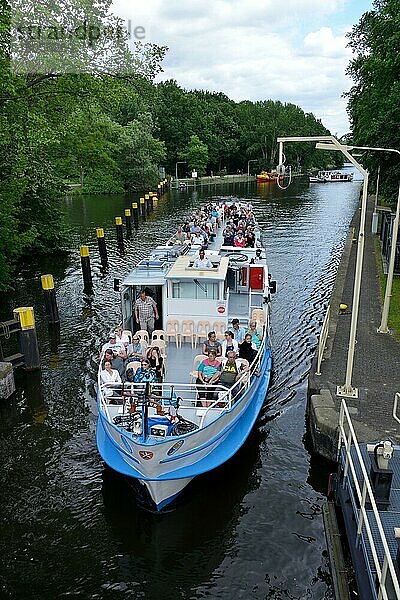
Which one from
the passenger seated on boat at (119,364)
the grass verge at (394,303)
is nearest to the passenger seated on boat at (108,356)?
the passenger seated on boat at (119,364)

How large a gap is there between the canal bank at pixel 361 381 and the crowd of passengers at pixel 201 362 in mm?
2022

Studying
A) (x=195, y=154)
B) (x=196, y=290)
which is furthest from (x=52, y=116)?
(x=195, y=154)

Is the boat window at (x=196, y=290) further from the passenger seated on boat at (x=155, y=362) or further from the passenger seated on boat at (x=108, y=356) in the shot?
the passenger seated on boat at (x=108, y=356)

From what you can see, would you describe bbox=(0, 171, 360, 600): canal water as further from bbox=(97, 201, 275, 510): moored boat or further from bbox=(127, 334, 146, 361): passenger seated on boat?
bbox=(127, 334, 146, 361): passenger seated on boat

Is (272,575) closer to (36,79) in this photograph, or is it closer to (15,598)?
(15,598)

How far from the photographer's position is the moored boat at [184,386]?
10.6m

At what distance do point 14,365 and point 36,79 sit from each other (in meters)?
11.8

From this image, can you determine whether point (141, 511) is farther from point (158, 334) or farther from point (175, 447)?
point (158, 334)

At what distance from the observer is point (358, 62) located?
4250 centimetres

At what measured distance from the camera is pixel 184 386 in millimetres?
12219

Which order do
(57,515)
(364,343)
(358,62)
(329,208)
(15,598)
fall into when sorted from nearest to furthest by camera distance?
(15,598), (57,515), (364,343), (358,62), (329,208)

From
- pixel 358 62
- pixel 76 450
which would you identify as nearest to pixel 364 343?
pixel 76 450

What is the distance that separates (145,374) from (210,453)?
2474 millimetres

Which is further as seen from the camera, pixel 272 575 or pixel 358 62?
pixel 358 62
